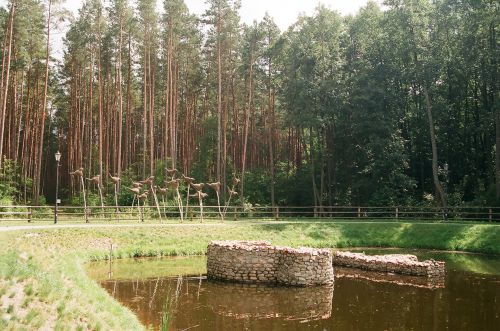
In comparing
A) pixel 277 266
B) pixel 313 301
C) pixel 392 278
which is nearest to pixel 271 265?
pixel 277 266

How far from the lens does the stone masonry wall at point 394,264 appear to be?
16.5 meters

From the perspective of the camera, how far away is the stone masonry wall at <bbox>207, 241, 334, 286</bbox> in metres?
15.6

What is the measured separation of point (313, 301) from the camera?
13070 millimetres

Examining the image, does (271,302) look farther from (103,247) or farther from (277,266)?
(103,247)

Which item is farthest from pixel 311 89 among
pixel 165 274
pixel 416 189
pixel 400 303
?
pixel 400 303

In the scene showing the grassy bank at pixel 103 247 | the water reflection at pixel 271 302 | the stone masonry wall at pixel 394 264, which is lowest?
Result: the water reflection at pixel 271 302

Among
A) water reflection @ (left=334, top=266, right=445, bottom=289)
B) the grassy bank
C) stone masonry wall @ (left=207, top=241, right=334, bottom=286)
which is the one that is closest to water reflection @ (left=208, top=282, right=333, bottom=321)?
stone masonry wall @ (left=207, top=241, right=334, bottom=286)

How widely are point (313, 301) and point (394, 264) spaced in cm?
600

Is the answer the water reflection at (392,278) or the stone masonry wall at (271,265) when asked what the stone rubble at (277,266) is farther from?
the water reflection at (392,278)

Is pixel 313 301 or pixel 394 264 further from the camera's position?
pixel 394 264

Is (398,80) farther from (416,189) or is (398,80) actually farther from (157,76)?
(157,76)

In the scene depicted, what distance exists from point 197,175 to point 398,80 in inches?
770

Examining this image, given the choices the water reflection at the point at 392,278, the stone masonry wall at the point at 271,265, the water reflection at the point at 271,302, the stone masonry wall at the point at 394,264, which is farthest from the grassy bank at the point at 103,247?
the water reflection at the point at 392,278

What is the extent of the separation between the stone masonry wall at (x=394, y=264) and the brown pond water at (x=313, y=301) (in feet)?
1.62
